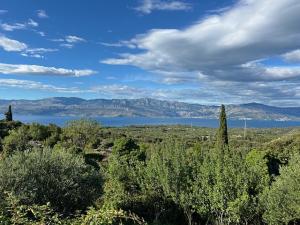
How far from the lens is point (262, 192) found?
67.9 ft

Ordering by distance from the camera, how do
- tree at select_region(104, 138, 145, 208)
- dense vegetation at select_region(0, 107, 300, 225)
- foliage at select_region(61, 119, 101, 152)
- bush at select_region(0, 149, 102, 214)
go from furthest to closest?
foliage at select_region(61, 119, 101, 152)
tree at select_region(104, 138, 145, 208)
dense vegetation at select_region(0, 107, 300, 225)
bush at select_region(0, 149, 102, 214)

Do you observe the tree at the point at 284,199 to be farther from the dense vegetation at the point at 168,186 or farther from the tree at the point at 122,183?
the tree at the point at 122,183

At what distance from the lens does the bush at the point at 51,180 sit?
53.2 feet

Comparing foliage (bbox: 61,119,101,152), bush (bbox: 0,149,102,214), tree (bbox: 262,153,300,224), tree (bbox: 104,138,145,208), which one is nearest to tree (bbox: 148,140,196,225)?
tree (bbox: 104,138,145,208)

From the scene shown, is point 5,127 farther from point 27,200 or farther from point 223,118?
point 27,200

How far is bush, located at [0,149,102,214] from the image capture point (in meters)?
16.2

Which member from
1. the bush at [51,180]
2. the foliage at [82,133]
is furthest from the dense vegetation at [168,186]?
the foliage at [82,133]

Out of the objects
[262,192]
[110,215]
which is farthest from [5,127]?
[110,215]

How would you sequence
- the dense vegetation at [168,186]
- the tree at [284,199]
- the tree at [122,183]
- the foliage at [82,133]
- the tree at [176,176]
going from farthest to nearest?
the foliage at [82,133]
the tree at [122,183]
the tree at [176,176]
the tree at [284,199]
the dense vegetation at [168,186]

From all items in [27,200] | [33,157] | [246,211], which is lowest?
[246,211]

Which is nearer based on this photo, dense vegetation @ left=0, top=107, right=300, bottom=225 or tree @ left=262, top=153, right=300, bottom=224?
dense vegetation @ left=0, top=107, right=300, bottom=225

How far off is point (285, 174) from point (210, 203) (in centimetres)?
416

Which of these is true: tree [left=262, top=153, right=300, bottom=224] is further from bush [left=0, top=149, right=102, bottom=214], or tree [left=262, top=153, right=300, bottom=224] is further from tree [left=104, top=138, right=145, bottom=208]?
bush [left=0, top=149, right=102, bottom=214]

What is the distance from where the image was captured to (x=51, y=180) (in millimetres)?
17828
